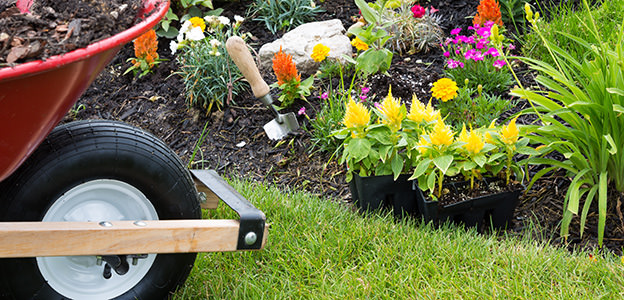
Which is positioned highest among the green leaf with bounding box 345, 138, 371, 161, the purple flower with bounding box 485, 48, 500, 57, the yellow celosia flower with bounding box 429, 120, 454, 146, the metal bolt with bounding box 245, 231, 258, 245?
the purple flower with bounding box 485, 48, 500, 57

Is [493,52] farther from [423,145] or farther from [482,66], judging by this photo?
[423,145]

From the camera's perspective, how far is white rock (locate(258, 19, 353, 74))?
3.79m

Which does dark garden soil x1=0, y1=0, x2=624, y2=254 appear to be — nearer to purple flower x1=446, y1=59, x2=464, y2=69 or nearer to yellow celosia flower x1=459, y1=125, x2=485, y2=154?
purple flower x1=446, y1=59, x2=464, y2=69

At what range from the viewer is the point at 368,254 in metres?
2.45

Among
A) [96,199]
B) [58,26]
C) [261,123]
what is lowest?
[261,123]

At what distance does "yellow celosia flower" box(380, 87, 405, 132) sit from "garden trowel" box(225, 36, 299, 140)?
2.49 ft

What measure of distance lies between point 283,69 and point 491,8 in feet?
3.91

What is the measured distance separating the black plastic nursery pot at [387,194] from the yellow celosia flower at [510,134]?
1.45 ft

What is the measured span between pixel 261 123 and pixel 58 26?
1962mm

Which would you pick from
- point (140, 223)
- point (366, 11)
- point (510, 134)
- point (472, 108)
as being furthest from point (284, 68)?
point (140, 223)

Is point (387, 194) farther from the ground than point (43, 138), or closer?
closer

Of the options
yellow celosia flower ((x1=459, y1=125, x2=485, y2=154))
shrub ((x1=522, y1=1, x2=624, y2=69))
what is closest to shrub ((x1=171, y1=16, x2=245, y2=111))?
yellow celosia flower ((x1=459, y1=125, x2=485, y2=154))

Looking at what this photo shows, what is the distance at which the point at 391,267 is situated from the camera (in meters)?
2.38

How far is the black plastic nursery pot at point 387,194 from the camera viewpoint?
275 centimetres
